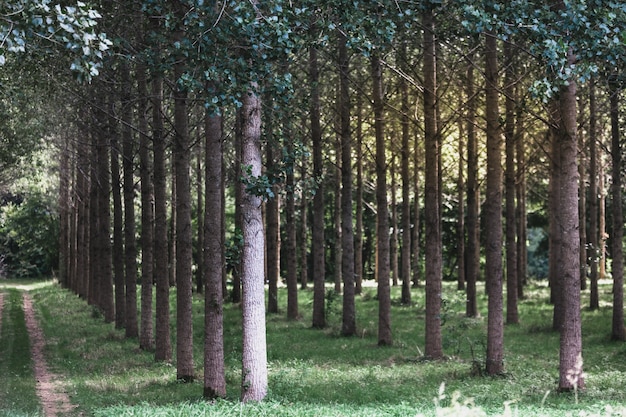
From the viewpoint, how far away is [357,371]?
1777 centimetres

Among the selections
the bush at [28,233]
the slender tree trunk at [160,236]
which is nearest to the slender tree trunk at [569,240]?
the slender tree trunk at [160,236]

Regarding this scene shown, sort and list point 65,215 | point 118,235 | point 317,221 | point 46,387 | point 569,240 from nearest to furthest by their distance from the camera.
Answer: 1. point 569,240
2. point 46,387
3. point 317,221
4. point 118,235
5. point 65,215

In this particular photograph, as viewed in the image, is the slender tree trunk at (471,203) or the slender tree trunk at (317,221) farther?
the slender tree trunk at (317,221)

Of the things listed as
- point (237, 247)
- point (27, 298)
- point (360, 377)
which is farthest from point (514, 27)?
point (27, 298)

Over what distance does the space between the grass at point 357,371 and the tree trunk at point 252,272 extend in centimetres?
48

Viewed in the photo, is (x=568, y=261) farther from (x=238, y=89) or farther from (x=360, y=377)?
(x=238, y=89)

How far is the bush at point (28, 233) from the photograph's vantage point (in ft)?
225

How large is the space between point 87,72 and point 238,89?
328 cm

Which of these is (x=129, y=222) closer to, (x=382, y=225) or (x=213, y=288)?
(x=382, y=225)

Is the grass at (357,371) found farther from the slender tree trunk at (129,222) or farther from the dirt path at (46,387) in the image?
the slender tree trunk at (129,222)

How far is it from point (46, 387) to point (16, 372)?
9.40 feet

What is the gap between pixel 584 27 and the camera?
11.5m

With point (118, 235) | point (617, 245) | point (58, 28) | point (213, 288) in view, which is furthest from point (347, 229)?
point (58, 28)

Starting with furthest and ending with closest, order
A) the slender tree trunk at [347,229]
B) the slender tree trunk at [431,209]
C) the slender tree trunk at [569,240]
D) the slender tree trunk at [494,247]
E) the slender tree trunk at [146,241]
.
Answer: the slender tree trunk at [347,229]
the slender tree trunk at [146,241]
the slender tree trunk at [431,209]
the slender tree trunk at [494,247]
the slender tree trunk at [569,240]
